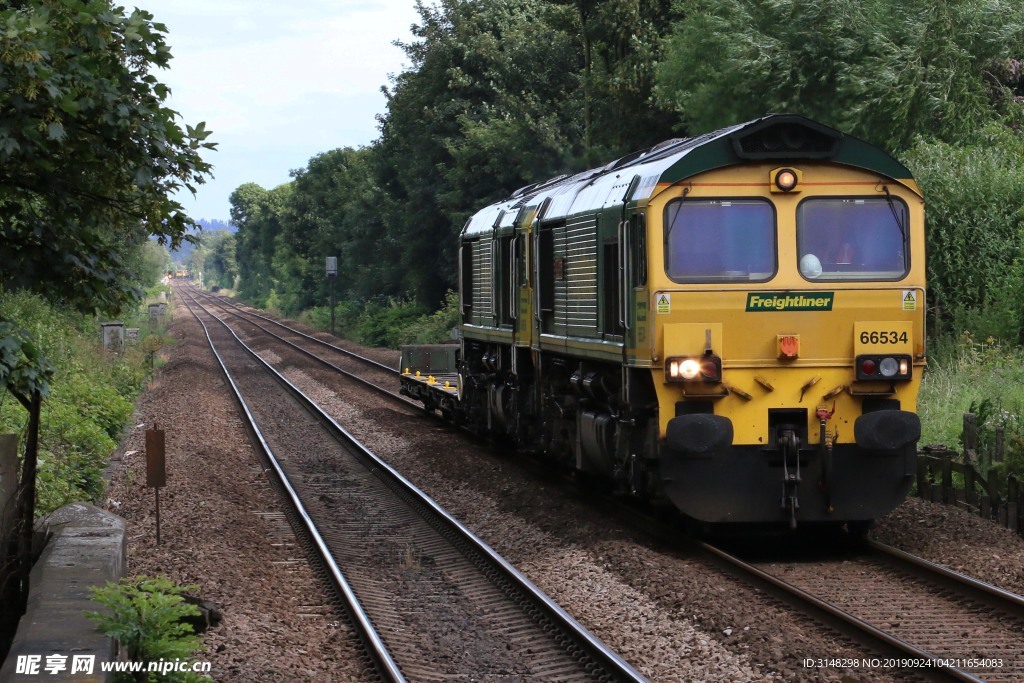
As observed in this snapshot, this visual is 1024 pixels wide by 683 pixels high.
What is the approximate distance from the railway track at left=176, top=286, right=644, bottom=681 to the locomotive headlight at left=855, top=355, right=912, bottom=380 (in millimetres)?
3278

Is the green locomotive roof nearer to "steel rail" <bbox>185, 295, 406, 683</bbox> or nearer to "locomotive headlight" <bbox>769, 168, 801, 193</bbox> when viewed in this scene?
"locomotive headlight" <bbox>769, 168, 801, 193</bbox>

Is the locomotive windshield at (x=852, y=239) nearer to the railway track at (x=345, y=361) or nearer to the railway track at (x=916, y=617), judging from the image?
the railway track at (x=916, y=617)

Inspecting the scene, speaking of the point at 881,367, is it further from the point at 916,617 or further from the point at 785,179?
the point at 916,617

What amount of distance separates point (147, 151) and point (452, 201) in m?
34.8

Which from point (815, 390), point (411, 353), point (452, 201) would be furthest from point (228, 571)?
point (452, 201)

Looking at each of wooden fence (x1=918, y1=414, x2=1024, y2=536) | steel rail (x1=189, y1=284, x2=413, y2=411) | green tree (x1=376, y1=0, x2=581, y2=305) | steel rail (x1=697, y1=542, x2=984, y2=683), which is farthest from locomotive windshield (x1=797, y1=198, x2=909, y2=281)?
green tree (x1=376, y1=0, x2=581, y2=305)

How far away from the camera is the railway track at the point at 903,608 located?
724cm

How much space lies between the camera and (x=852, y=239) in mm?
10656

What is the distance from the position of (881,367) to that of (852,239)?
1133 millimetres

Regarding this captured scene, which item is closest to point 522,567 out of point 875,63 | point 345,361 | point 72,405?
point 72,405

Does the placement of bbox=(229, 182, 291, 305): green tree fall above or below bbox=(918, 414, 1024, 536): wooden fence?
above

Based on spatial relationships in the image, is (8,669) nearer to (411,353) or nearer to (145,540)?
(145,540)

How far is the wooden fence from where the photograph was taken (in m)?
10.8

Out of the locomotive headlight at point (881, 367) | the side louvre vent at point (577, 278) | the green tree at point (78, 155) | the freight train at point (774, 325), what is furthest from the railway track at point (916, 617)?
the green tree at point (78, 155)
